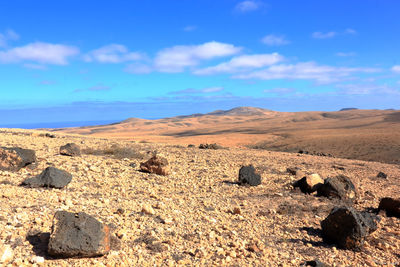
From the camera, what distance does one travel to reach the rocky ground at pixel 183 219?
4.10m

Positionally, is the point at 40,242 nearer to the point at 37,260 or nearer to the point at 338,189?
the point at 37,260

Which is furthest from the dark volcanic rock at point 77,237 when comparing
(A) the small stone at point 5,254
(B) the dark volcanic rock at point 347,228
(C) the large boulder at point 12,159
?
(C) the large boulder at point 12,159

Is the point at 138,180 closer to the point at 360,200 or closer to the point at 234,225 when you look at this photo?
the point at 234,225

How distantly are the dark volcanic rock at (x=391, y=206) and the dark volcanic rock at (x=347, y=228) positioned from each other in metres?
2.10

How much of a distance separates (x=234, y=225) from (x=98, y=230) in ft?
8.59

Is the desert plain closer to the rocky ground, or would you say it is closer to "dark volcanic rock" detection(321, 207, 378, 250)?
the rocky ground

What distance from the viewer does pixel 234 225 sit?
557 centimetres

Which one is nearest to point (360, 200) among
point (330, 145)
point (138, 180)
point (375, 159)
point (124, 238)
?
point (138, 180)

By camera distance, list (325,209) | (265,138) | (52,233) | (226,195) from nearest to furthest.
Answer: (52,233), (325,209), (226,195), (265,138)

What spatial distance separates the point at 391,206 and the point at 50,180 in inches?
310

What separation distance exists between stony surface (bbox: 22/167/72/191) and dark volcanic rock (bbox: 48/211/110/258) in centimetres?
285

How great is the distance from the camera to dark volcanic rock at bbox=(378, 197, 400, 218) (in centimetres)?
686

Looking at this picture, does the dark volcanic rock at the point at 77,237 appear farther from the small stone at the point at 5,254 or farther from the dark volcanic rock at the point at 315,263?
the dark volcanic rock at the point at 315,263

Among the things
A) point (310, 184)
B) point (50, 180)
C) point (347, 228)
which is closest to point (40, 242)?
point (50, 180)
